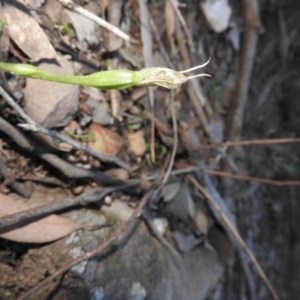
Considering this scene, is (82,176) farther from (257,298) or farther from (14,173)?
(257,298)

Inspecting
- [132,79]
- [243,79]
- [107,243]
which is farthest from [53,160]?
[243,79]

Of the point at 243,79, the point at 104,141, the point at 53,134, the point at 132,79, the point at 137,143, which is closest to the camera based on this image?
the point at 132,79

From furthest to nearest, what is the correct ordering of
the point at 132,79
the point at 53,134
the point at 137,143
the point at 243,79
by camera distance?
1. the point at 243,79
2. the point at 137,143
3. the point at 53,134
4. the point at 132,79

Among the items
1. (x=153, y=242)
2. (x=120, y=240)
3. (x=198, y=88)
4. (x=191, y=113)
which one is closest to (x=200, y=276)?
(x=153, y=242)

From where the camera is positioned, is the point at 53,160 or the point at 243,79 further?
the point at 243,79

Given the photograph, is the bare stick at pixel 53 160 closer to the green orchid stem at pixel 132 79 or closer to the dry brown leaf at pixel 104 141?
the dry brown leaf at pixel 104 141

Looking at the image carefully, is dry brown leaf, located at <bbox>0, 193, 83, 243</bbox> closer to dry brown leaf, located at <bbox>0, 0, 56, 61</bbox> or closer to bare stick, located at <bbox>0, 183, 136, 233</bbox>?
bare stick, located at <bbox>0, 183, 136, 233</bbox>

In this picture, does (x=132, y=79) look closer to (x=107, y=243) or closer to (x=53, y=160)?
(x=53, y=160)
